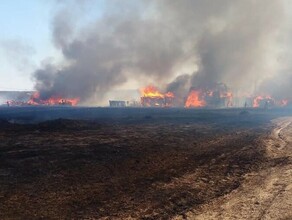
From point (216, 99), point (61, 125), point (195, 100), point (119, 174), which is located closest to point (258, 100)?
point (216, 99)

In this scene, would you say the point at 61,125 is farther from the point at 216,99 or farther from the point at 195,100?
the point at 216,99

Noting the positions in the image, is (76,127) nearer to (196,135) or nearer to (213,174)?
(196,135)

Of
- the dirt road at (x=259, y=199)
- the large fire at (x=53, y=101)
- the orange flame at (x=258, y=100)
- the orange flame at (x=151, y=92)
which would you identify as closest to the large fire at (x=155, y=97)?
the orange flame at (x=151, y=92)

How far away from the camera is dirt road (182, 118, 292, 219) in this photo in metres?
9.25

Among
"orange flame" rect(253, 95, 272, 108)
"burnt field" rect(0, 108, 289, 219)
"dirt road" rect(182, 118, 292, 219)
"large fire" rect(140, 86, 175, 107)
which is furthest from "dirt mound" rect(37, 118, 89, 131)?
"large fire" rect(140, 86, 175, 107)

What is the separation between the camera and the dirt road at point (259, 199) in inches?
364

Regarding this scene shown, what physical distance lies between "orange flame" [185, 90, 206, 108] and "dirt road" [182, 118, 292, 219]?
271ft

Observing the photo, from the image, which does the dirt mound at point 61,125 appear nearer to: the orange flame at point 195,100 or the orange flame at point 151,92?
the orange flame at point 195,100

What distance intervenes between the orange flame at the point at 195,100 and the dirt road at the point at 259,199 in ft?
271

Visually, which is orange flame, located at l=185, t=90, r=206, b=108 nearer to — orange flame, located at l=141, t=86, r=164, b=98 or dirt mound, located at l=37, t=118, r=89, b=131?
orange flame, located at l=141, t=86, r=164, b=98

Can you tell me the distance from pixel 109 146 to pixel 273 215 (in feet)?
44.1

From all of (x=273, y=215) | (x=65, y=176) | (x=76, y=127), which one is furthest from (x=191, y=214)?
(x=76, y=127)

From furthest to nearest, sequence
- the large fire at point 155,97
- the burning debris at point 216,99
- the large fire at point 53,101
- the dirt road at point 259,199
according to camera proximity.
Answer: the large fire at point 53,101
the large fire at point 155,97
the burning debris at point 216,99
the dirt road at point 259,199

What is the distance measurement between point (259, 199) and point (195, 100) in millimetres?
89254
